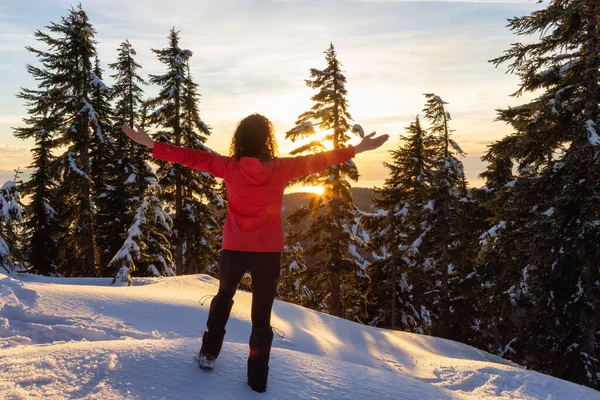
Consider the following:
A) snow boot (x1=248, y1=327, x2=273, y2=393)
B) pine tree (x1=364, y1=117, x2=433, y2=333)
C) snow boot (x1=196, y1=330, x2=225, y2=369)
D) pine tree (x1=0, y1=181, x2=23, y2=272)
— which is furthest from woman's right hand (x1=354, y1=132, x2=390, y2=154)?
pine tree (x1=364, y1=117, x2=433, y2=333)

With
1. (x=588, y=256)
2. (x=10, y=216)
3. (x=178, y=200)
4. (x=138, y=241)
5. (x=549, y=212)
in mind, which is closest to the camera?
(x=588, y=256)

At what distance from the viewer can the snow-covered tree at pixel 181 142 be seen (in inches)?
922

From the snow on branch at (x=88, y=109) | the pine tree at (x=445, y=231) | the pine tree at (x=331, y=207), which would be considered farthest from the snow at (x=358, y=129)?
the snow on branch at (x=88, y=109)

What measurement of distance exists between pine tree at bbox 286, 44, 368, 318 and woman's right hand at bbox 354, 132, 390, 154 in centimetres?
1577

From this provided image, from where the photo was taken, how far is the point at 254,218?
11.5ft

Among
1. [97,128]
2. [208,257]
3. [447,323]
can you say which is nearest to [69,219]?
[97,128]

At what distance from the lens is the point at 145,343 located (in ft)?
13.4

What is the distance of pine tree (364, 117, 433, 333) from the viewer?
2397 centimetres

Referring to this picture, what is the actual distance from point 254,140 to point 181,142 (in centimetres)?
2140

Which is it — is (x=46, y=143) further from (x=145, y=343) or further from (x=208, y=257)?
(x=145, y=343)

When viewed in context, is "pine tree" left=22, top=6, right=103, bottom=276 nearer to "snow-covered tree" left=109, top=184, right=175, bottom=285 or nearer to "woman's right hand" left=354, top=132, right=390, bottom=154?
"snow-covered tree" left=109, top=184, right=175, bottom=285

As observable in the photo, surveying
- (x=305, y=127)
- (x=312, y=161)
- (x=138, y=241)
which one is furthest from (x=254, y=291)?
(x=305, y=127)

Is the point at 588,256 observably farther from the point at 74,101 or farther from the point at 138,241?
the point at 74,101

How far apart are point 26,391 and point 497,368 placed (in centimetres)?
647
